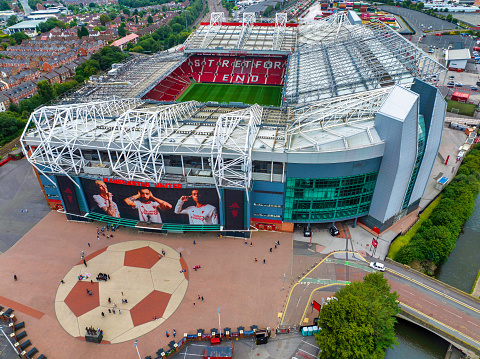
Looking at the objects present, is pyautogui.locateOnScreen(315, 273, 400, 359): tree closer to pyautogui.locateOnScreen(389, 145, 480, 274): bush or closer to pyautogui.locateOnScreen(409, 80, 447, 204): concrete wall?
pyautogui.locateOnScreen(389, 145, 480, 274): bush

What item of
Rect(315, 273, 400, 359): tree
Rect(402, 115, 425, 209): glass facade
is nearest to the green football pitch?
Rect(402, 115, 425, 209): glass facade

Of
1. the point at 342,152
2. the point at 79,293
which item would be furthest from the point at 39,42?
the point at 342,152

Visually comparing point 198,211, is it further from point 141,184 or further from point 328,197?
point 328,197

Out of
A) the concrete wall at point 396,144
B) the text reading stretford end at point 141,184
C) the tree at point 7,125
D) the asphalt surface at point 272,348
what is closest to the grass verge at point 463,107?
the concrete wall at point 396,144

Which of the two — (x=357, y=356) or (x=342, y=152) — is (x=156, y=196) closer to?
(x=342, y=152)

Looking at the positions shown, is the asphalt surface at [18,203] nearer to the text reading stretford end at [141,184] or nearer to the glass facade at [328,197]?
the text reading stretford end at [141,184]
